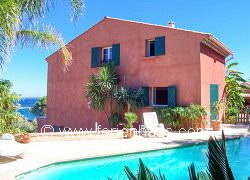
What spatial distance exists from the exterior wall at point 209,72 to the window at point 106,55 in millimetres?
7555

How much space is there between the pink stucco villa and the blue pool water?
565 centimetres

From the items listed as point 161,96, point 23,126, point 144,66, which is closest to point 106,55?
point 144,66

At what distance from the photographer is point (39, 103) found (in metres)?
49.7

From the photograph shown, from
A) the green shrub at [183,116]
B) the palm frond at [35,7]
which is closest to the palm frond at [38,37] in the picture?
the palm frond at [35,7]

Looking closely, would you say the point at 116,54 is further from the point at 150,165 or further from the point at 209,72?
Answer: the point at 150,165

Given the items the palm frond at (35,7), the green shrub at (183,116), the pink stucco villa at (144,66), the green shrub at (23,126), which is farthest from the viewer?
the pink stucco villa at (144,66)

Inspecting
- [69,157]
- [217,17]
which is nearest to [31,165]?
[69,157]

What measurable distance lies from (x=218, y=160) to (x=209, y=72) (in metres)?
16.3

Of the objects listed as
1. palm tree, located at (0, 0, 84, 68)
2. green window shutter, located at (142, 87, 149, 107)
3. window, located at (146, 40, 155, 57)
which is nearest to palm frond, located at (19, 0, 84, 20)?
palm tree, located at (0, 0, 84, 68)

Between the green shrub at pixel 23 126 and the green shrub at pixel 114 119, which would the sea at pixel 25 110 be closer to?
the green shrub at pixel 23 126

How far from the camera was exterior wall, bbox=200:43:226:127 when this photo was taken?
53.3ft

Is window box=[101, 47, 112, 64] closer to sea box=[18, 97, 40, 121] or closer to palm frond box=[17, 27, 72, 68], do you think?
sea box=[18, 97, 40, 121]

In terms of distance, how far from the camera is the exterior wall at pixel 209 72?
16234 mm

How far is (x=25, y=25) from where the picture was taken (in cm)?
840
